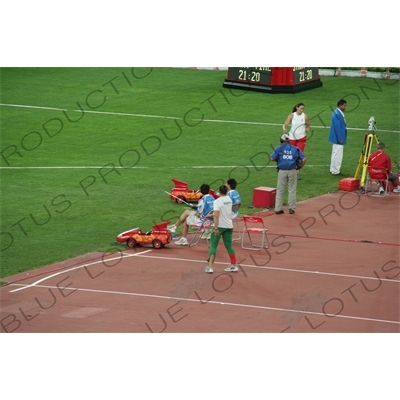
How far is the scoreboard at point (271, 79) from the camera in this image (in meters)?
37.2

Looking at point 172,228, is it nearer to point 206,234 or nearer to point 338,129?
point 206,234

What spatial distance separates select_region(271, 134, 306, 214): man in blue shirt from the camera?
22.4 meters

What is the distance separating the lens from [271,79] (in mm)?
37531

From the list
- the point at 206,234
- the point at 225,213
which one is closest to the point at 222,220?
the point at 225,213

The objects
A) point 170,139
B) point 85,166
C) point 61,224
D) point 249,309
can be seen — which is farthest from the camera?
point 170,139

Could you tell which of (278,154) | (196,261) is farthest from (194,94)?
(196,261)

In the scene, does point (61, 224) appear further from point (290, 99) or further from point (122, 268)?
point (290, 99)

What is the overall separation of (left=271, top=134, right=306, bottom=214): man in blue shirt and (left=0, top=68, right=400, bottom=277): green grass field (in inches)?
39.0

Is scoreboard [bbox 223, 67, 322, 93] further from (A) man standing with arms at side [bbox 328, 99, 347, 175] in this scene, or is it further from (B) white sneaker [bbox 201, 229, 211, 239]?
(B) white sneaker [bbox 201, 229, 211, 239]

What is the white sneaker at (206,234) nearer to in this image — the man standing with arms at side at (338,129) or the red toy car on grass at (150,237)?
the red toy car on grass at (150,237)

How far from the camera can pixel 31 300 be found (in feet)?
54.1

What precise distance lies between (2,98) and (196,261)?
839 inches

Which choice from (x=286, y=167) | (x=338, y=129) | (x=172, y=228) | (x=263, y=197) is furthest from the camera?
(x=338, y=129)

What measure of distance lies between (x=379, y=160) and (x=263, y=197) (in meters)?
3.27
